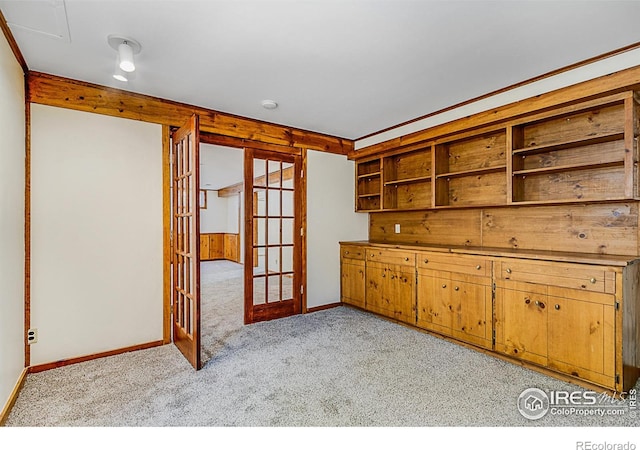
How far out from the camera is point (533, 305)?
256 cm

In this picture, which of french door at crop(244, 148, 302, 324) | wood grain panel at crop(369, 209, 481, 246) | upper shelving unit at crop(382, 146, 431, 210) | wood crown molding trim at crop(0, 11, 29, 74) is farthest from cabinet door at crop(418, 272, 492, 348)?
wood crown molding trim at crop(0, 11, 29, 74)

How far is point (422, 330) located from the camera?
3459mm

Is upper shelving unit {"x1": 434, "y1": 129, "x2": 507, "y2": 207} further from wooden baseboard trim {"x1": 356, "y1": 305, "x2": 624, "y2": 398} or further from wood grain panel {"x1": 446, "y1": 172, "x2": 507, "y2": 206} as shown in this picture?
wooden baseboard trim {"x1": 356, "y1": 305, "x2": 624, "y2": 398}

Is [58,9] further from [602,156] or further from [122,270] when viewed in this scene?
[602,156]

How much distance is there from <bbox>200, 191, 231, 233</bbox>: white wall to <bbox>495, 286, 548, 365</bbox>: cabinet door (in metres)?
9.26

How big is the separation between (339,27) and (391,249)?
2449 millimetres

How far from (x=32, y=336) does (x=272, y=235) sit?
7.83 feet

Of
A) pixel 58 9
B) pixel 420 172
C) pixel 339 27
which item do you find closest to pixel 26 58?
pixel 58 9

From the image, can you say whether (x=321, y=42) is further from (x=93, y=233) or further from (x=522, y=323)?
(x=522, y=323)

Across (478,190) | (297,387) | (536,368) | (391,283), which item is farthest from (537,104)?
(297,387)

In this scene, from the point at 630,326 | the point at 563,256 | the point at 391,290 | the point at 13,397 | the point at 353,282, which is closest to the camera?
the point at 13,397

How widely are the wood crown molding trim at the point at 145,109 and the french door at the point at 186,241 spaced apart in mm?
293

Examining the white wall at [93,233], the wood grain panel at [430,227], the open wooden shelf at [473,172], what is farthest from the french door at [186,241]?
the wood grain panel at [430,227]

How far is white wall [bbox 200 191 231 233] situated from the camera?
1053 centimetres
